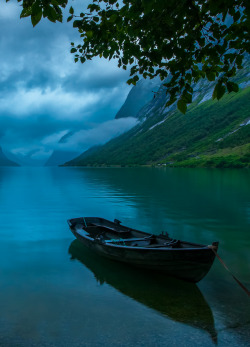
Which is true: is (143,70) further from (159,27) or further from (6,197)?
(6,197)

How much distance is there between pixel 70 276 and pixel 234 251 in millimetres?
11312

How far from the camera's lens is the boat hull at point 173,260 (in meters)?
12.9

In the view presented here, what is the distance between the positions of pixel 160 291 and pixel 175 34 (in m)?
10.6

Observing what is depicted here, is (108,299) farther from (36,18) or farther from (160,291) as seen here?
(36,18)

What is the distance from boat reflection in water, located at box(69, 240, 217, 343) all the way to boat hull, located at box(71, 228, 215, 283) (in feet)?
2.11

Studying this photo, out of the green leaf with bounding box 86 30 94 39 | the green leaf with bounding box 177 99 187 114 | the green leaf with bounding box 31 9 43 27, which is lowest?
the green leaf with bounding box 177 99 187 114

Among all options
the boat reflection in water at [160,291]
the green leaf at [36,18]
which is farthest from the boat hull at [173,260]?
the green leaf at [36,18]

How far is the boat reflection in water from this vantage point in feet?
36.8

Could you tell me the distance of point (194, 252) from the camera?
12.9m

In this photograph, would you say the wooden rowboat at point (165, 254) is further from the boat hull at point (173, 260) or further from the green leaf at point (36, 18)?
the green leaf at point (36, 18)

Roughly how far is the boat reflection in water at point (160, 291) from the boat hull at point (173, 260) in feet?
2.11

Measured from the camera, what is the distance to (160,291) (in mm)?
13555

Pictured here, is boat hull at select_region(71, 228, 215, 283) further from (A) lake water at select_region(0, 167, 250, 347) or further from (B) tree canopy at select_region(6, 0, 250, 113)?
(B) tree canopy at select_region(6, 0, 250, 113)

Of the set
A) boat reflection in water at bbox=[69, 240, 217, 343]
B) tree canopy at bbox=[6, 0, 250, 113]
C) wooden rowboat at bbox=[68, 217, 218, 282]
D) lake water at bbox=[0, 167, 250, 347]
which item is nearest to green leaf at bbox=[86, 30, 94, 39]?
tree canopy at bbox=[6, 0, 250, 113]
